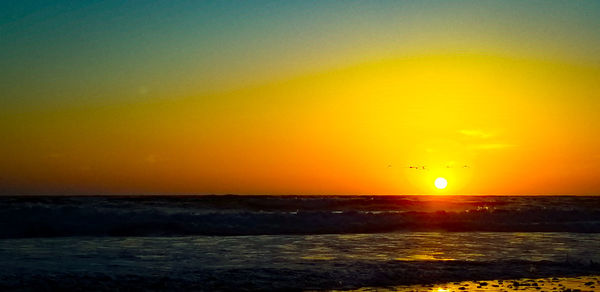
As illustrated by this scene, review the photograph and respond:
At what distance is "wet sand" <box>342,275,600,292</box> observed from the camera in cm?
1235

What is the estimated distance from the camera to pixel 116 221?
98.8 ft

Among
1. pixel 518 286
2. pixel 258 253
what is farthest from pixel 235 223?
pixel 518 286

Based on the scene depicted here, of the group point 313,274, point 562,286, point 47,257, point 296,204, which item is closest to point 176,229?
point 47,257

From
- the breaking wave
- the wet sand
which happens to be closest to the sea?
the breaking wave

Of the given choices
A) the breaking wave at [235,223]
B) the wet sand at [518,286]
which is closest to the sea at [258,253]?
the breaking wave at [235,223]

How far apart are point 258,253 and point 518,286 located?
7.72m

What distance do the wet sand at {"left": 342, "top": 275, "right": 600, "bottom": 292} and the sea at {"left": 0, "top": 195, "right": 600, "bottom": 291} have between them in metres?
0.51

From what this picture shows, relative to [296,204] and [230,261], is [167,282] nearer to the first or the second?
[230,261]

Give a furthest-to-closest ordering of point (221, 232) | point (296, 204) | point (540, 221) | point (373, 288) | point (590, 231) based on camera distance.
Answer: point (296, 204), point (540, 221), point (590, 231), point (221, 232), point (373, 288)

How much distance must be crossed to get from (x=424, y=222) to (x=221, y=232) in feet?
36.7

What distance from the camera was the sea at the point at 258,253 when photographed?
12.9 m

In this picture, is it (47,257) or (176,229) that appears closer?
(47,257)

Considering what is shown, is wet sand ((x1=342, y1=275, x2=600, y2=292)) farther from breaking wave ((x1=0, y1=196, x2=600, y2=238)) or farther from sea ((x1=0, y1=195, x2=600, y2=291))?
breaking wave ((x1=0, y1=196, x2=600, y2=238))

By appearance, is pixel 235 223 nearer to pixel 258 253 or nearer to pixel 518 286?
pixel 258 253
